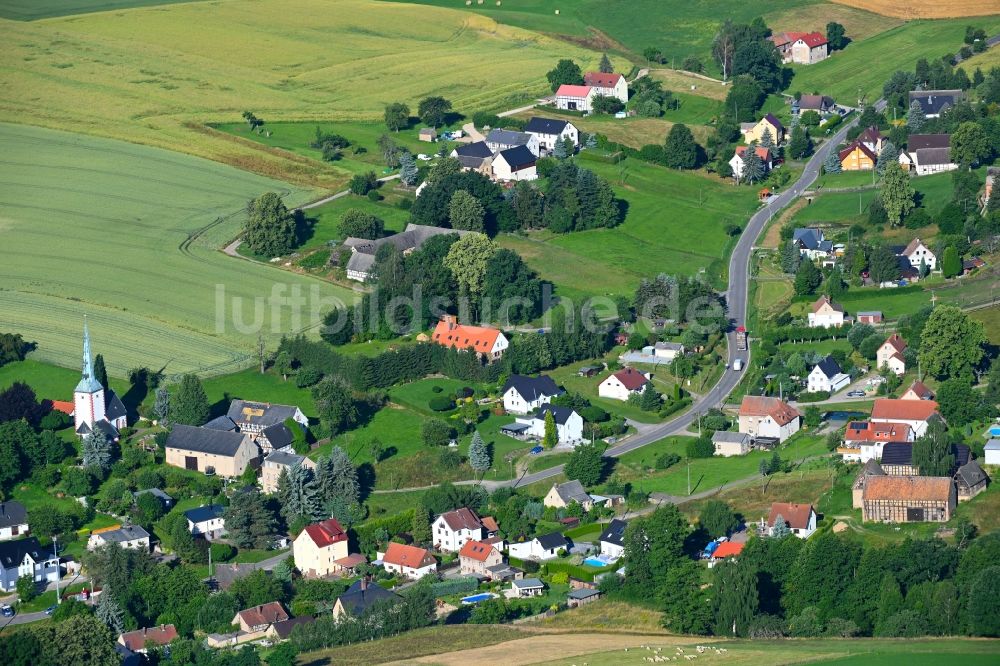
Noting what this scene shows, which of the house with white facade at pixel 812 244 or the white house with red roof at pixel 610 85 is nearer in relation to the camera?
the house with white facade at pixel 812 244

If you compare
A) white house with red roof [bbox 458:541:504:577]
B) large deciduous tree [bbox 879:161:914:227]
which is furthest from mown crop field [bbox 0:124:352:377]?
large deciduous tree [bbox 879:161:914:227]

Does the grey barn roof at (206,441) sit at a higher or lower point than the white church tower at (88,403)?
lower

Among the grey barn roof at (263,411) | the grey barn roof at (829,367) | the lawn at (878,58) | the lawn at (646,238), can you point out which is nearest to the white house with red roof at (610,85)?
the lawn at (646,238)

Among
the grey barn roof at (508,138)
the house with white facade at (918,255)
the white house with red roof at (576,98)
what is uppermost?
the white house with red roof at (576,98)

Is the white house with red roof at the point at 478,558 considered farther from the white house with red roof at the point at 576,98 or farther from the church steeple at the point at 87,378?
the white house with red roof at the point at 576,98

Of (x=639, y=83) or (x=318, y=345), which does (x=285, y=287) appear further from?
(x=639, y=83)

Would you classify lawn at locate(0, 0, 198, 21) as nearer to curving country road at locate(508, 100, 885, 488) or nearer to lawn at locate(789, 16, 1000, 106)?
lawn at locate(789, 16, 1000, 106)
